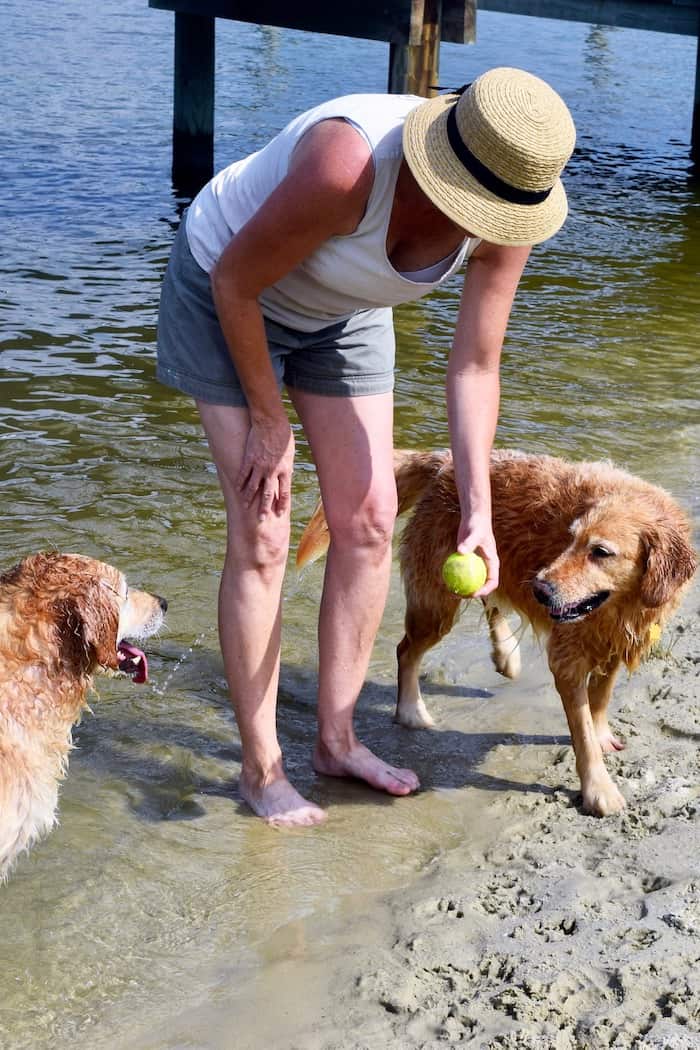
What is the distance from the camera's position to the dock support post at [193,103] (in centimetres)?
1500

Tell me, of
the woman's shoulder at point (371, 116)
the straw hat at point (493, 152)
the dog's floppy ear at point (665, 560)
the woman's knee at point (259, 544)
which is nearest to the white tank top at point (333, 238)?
the woman's shoulder at point (371, 116)

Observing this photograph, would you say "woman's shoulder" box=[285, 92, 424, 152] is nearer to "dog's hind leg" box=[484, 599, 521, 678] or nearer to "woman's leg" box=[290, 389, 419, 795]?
"woman's leg" box=[290, 389, 419, 795]

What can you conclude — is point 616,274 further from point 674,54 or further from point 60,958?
point 674,54

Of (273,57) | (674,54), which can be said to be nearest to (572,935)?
(273,57)

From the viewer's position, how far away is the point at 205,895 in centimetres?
360

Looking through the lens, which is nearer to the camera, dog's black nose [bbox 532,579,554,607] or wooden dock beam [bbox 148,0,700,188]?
dog's black nose [bbox 532,579,554,607]

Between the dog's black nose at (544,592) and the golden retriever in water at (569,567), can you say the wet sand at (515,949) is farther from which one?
the dog's black nose at (544,592)

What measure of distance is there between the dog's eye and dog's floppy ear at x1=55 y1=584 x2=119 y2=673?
1.60m

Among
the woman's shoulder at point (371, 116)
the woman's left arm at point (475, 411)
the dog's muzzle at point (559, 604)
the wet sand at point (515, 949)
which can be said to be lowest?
the wet sand at point (515, 949)

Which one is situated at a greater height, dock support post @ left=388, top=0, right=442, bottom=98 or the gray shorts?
the gray shorts

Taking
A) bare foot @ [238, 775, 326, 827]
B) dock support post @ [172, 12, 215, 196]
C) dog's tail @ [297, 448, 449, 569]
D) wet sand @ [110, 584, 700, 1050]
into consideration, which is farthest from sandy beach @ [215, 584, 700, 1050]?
dock support post @ [172, 12, 215, 196]

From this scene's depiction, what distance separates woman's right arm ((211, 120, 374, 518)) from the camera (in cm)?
303

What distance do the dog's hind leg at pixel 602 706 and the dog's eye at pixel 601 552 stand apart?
0.55m

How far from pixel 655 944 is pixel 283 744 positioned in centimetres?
169
